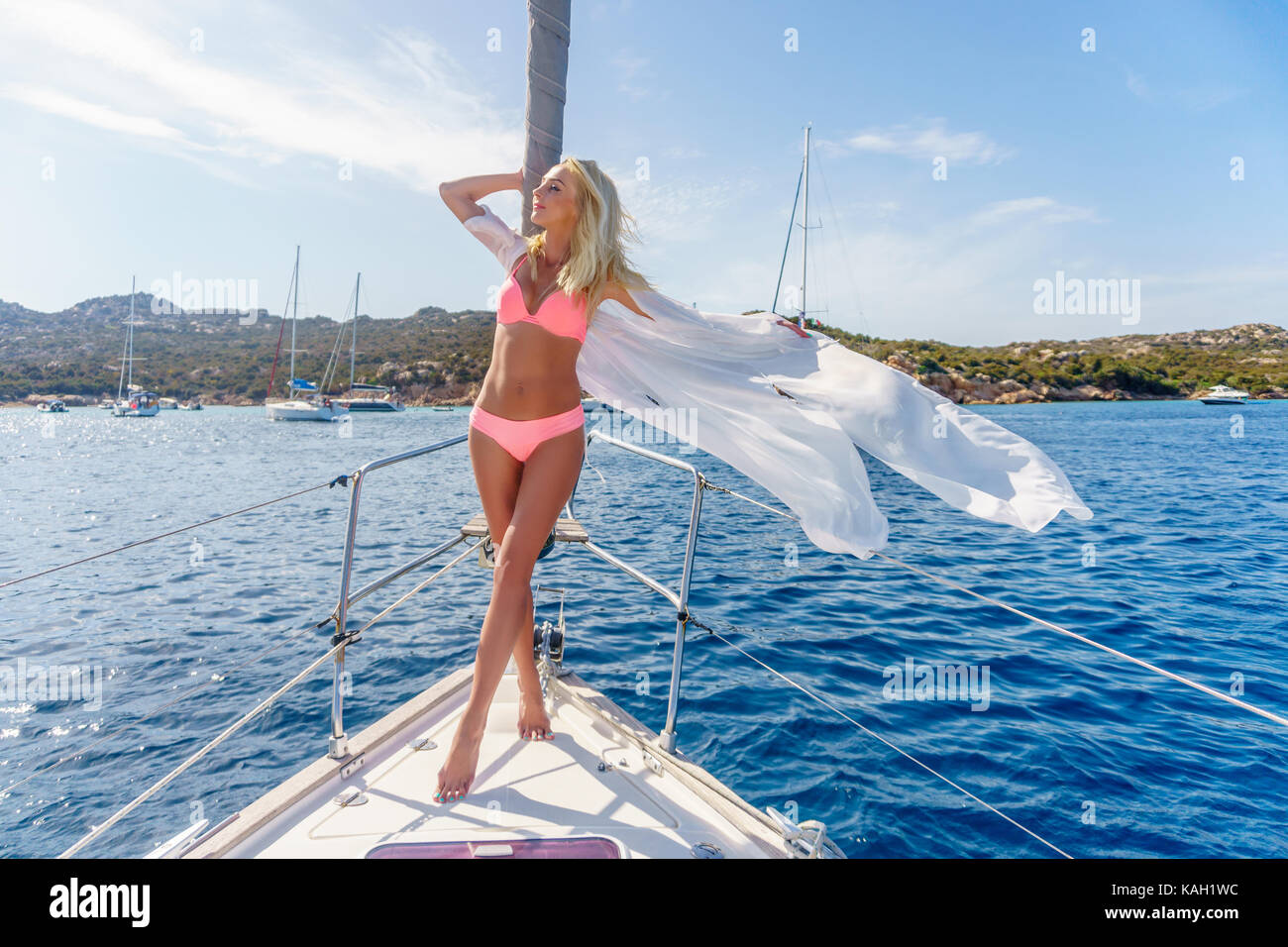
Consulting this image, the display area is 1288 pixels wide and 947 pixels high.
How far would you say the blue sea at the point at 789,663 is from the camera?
3867 millimetres

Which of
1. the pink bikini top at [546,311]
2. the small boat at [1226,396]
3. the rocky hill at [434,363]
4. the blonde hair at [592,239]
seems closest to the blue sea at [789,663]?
the pink bikini top at [546,311]

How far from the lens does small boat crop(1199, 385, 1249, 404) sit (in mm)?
61172

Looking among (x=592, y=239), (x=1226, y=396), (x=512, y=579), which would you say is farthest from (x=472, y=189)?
(x=1226, y=396)

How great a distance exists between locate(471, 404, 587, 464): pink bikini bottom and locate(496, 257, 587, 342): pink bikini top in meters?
0.33

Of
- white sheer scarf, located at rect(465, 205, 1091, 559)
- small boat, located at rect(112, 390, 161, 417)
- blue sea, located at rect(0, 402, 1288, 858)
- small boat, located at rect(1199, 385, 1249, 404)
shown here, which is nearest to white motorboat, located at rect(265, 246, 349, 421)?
small boat, located at rect(112, 390, 161, 417)

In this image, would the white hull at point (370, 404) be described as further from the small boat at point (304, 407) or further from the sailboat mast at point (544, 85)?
the sailboat mast at point (544, 85)

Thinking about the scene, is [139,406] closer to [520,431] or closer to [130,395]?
[130,395]

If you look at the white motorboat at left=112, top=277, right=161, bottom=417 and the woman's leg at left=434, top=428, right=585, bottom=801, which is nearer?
the woman's leg at left=434, top=428, right=585, bottom=801

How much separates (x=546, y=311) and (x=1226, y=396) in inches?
3176

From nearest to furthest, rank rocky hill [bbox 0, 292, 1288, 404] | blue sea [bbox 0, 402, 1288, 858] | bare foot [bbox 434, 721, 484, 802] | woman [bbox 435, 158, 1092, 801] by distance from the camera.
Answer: bare foot [bbox 434, 721, 484, 802] → woman [bbox 435, 158, 1092, 801] → blue sea [bbox 0, 402, 1288, 858] → rocky hill [bbox 0, 292, 1288, 404]

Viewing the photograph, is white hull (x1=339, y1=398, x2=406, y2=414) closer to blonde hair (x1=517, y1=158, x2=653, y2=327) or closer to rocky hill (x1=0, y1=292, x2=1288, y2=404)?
rocky hill (x1=0, y1=292, x2=1288, y2=404)

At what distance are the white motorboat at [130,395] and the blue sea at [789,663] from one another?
55.1m

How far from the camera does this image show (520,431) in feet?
8.04
